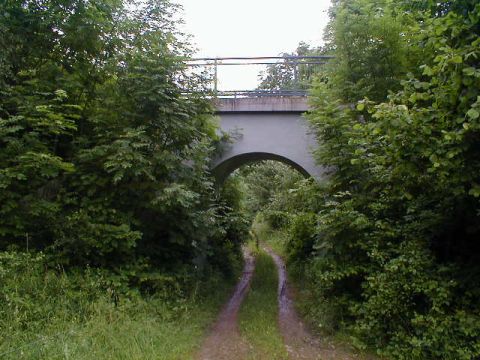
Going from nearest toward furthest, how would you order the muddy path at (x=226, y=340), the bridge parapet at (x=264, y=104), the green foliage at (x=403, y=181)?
the green foliage at (x=403, y=181)
the muddy path at (x=226, y=340)
the bridge parapet at (x=264, y=104)

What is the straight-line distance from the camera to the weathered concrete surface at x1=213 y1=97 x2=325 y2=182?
10.5 metres

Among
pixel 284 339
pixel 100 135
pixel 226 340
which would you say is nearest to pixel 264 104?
pixel 100 135

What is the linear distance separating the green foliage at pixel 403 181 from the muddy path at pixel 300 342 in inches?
17.9

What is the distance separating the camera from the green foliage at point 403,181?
4.52m

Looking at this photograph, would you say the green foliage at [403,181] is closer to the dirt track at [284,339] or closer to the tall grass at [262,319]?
the dirt track at [284,339]

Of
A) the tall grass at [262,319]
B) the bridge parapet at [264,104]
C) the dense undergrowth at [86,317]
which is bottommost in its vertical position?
the tall grass at [262,319]

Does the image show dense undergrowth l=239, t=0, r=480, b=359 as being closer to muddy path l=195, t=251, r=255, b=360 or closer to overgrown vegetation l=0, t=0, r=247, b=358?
muddy path l=195, t=251, r=255, b=360

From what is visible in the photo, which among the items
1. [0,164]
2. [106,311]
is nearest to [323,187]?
[106,311]

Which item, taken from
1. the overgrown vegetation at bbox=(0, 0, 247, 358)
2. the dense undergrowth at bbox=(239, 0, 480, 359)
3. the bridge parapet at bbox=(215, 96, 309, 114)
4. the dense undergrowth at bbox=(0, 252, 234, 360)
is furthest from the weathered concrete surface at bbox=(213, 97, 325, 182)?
the dense undergrowth at bbox=(0, 252, 234, 360)

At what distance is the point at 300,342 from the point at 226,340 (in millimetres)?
1400

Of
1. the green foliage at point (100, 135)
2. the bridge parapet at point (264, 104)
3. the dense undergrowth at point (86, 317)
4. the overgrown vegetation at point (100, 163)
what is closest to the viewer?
the dense undergrowth at point (86, 317)

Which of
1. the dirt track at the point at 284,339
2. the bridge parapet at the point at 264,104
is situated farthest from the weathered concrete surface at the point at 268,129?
the dirt track at the point at 284,339

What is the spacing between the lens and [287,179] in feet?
63.5

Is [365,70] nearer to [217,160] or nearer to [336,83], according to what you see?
[336,83]
